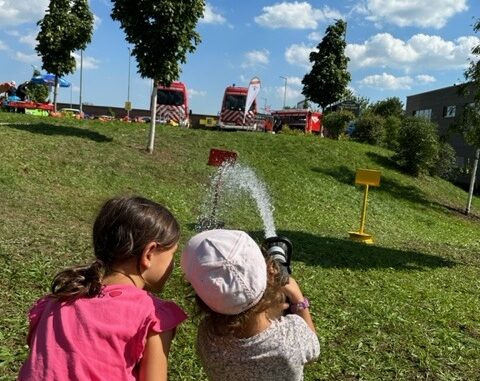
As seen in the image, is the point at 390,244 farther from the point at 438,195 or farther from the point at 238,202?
the point at 438,195

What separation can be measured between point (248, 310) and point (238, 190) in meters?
11.3

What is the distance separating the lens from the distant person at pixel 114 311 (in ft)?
5.39

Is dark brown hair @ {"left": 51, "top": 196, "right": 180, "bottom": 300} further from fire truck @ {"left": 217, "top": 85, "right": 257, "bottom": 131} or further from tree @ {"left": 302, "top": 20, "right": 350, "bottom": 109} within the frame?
fire truck @ {"left": 217, "top": 85, "right": 257, "bottom": 131}

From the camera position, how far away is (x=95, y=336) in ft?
5.41

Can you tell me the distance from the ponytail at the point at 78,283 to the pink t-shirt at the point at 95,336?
0.08 ft

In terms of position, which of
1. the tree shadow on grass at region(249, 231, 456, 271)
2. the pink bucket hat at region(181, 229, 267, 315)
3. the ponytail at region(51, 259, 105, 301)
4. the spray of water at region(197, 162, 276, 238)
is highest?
the pink bucket hat at region(181, 229, 267, 315)

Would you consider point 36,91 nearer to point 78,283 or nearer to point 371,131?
point 371,131

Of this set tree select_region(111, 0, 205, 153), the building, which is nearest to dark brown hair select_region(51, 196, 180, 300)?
tree select_region(111, 0, 205, 153)

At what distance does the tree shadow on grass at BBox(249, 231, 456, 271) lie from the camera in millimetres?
7637

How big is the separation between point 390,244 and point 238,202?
Answer: 3.27m

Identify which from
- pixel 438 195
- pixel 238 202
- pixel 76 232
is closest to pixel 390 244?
pixel 238 202

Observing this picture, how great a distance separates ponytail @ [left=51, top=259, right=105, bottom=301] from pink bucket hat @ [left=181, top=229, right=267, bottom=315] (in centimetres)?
29

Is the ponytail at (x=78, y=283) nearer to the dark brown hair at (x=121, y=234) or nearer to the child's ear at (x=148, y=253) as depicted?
the dark brown hair at (x=121, y=234)

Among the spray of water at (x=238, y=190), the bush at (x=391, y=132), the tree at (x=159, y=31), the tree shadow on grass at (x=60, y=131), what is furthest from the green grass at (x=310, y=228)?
the bush at (x=391, y=132)
